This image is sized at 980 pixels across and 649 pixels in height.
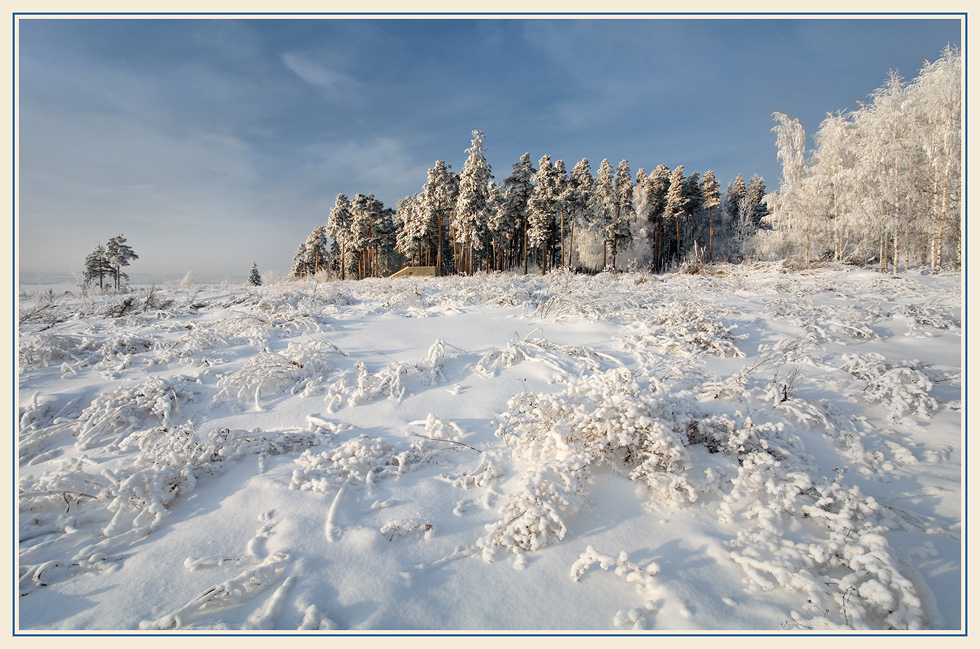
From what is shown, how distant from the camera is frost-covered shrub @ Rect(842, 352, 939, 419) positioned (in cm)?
341

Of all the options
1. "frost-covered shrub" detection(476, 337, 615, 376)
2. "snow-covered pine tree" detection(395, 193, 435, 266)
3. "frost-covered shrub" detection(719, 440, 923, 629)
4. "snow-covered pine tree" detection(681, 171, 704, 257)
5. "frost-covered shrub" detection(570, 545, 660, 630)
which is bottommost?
"frost-covered shrub" detection(570, 545, 660, 630)

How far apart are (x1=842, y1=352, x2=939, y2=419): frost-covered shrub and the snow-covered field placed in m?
0.02

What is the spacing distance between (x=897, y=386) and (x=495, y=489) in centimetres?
379

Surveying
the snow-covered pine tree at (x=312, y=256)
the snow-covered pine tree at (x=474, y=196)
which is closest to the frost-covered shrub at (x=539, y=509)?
the snow-covered pine tree at (x=474, y=196)

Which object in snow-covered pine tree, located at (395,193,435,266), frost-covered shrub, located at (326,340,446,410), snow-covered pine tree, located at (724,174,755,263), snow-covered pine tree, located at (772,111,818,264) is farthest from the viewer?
snow-covered pine tree, located at (724,174,755,263)

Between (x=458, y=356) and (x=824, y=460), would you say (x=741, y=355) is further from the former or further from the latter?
(x=458, y=356)

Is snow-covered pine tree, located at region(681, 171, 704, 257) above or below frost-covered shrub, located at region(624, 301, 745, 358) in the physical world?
above

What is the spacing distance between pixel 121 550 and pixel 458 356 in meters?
3.33

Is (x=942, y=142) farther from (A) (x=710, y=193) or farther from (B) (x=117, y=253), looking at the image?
(B) (x=117, y=253)

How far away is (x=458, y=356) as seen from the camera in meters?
4.94

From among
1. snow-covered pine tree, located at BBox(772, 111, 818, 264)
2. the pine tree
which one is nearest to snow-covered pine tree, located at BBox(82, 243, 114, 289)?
snow-covered pine tree, located at BBox(772, 111, 818, 264)

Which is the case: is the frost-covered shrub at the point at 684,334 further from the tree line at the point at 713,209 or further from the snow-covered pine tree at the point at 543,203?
the snow-covered pine tree at the point at 543,203

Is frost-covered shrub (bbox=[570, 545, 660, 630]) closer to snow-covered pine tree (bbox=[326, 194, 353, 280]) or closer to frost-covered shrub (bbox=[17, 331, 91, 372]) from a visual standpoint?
frost-covered shrub (bbox=[17, 331, 91, 372])

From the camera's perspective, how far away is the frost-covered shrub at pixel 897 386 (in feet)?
11.2
